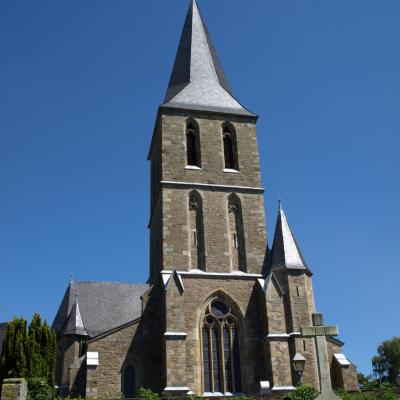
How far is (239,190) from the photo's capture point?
92.4 ft

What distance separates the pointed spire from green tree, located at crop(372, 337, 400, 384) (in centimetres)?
3162

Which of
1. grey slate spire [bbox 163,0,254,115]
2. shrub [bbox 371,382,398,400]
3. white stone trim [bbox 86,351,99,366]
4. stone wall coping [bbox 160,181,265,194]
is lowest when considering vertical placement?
shrub [bbox 371,382,398,400]

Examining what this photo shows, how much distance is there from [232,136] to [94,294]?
11682 millimetres

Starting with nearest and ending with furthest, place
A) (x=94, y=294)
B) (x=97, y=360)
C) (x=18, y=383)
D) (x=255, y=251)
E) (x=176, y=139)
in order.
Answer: (x=18, y=383)
(x=97, y=360)
(x=255, y=251)
(x=176, y=139)
(x=94, y=294)

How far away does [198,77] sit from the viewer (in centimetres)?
3309

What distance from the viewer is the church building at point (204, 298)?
77.1 feet

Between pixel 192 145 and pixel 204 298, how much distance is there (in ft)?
28.3

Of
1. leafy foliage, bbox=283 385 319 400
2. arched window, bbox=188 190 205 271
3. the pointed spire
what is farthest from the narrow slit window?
leafy foliage, bbox=283 385 319 400

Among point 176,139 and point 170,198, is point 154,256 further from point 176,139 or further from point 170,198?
point 176,139

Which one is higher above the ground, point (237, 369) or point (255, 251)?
point (255, 251)

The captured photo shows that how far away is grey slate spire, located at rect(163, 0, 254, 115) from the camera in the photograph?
3097cm

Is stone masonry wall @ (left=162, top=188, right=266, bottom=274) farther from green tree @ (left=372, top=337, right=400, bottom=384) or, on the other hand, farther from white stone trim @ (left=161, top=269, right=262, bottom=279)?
green tree @ (left=372, top=337, right=400, bottom=384)

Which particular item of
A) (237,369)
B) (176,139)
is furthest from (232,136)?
(237,369)

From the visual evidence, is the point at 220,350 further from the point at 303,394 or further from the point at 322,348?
the point at 322,348
